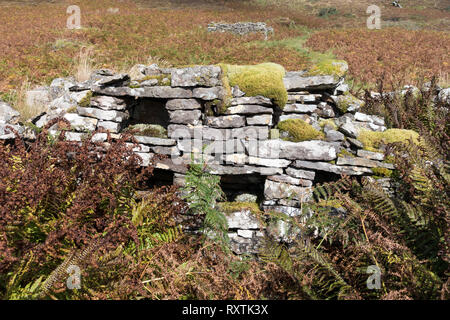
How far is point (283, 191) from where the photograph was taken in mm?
4312

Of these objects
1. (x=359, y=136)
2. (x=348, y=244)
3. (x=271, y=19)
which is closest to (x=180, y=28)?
(x=271, y=19)

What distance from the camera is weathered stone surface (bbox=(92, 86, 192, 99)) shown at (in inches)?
180

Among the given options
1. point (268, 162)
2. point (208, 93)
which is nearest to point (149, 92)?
point (208, 93)

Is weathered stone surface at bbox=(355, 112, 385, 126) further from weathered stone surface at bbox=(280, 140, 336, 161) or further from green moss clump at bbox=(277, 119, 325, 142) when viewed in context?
weathered stone surface at bbox=(280, 140, 336, 161)

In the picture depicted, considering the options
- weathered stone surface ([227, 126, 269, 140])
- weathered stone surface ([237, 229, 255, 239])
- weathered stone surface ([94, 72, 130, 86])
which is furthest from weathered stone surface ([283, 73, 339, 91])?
weathered stone surface ([94, 72, 130, 86])

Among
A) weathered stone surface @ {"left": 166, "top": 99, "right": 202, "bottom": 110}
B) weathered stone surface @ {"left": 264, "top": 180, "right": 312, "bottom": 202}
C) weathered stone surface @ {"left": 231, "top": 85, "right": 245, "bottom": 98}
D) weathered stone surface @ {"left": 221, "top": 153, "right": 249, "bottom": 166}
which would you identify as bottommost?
weathered stone surface @ {"left": 264, "top": 180, "right": 312, "bottom": 202}

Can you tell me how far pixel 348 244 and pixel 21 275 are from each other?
324 centimetres

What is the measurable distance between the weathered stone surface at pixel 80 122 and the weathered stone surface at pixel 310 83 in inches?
137

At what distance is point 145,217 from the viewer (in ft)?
12.7

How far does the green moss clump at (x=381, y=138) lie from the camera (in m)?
4.66

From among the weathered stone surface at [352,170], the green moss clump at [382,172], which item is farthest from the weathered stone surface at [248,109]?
the green moss clump at [382,172]

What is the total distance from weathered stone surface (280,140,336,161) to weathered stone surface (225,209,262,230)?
104cm

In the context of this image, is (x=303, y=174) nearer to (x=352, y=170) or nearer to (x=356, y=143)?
(x=352, y=170)
